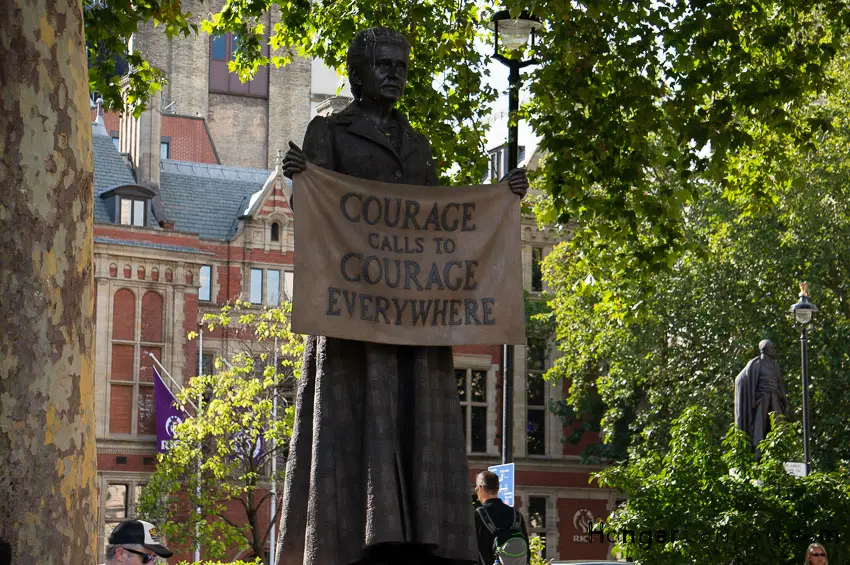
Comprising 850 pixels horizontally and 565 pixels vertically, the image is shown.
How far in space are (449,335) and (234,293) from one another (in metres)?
38.9

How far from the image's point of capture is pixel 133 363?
43.1 metres

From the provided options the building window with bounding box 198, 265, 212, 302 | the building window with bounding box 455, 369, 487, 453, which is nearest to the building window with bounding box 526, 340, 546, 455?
the building window with bounding box 455, 369, 487, 453

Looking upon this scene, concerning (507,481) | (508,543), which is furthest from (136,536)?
(507,481)

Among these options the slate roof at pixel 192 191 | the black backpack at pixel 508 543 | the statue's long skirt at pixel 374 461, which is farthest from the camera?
the slate roof at pixel 192 191

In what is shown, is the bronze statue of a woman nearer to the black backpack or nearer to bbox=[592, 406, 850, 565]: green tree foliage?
the black backpack

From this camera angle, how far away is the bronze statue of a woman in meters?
7.02

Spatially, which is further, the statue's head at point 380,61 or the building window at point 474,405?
the building window at point 474,405

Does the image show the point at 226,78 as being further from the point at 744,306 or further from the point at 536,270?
the point at 744,306

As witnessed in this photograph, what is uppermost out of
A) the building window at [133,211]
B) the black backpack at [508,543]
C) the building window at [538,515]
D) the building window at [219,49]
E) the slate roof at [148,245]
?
the building window at [219,49]

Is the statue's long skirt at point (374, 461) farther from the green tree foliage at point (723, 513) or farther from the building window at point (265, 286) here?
the building window at point (265, 286)

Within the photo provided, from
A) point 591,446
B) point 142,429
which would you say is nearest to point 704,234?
point 591,446

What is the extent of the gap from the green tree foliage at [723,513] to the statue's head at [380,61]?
9.20 m

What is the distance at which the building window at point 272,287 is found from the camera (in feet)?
150

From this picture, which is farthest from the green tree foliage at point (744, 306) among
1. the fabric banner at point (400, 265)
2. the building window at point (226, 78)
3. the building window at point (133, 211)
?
the building window at point (226, 78)
